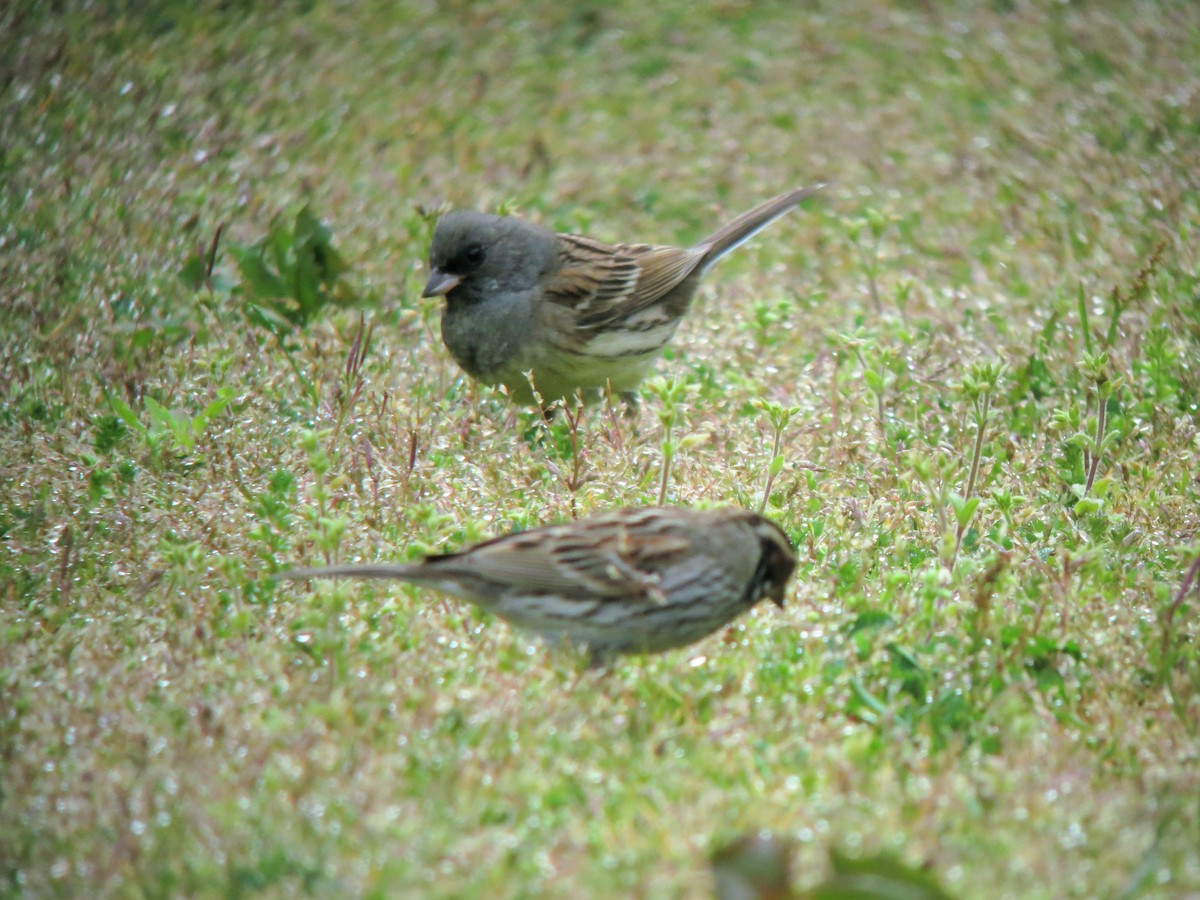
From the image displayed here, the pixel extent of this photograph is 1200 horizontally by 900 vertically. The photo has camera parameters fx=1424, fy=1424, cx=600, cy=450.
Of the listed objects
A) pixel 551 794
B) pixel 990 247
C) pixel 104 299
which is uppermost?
pixel 551 794

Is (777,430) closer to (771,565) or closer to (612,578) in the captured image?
(771,565)

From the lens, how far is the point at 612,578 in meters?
4.51

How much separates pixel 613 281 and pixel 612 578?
8.40ft

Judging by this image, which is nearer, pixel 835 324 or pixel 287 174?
pixel 835 324

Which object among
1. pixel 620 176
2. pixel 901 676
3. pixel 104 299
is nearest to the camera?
pixel 901 676

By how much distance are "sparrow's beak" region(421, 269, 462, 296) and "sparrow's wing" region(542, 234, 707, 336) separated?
1.40ft

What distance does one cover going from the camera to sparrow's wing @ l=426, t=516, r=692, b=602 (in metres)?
4.49

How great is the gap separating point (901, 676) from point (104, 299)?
4.55 metres

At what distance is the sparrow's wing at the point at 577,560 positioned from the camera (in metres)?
4.49

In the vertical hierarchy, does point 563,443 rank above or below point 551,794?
below

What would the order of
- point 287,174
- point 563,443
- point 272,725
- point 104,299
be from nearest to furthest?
1. point 272,725
2. point 563,443
3. point 104,299
4. point 287,174

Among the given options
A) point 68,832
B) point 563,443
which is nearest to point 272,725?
point 68,832

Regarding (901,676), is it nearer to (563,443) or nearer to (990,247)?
(563,443)

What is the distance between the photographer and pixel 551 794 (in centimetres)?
383
